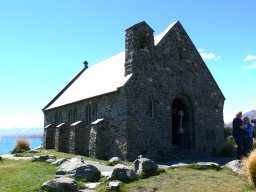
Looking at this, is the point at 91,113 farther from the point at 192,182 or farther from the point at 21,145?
the point at 192,182

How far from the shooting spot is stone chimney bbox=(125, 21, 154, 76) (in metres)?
20.6

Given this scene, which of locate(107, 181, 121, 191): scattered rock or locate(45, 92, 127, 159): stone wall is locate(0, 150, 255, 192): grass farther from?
locate(45, 92, 127, 159): stone wall

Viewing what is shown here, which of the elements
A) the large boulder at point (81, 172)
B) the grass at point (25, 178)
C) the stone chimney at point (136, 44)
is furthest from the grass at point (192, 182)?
the stone chimney at point (136, 44)

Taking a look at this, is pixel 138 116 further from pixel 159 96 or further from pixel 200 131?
pixel 200 131

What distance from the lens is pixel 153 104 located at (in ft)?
69.3

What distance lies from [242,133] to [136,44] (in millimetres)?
8260

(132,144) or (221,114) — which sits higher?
(221,114)

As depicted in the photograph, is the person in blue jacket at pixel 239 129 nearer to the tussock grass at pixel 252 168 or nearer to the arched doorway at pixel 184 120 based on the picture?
the tussock grass at pixel 252 168

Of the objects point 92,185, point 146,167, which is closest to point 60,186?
point 92,185

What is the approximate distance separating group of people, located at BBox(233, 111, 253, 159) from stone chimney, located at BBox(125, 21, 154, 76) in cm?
692

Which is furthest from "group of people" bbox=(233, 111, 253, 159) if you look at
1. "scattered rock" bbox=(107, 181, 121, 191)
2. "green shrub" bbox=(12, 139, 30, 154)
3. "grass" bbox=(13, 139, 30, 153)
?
"grass" bbox=(13, 139, 30, 153)

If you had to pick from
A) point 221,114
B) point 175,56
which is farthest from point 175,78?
point 221,114

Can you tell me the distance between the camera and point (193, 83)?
2341cm

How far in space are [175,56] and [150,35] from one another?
2440mm
